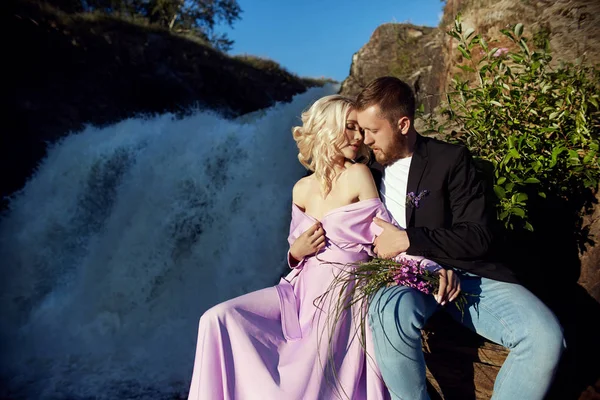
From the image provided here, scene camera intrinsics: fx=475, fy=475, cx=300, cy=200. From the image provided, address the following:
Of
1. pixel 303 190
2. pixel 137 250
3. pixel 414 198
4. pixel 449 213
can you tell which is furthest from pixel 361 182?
pixel 137 250

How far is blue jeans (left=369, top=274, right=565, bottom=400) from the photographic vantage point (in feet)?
7.32

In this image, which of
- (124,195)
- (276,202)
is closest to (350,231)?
(276,202)

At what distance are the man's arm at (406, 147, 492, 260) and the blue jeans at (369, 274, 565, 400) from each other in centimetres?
26

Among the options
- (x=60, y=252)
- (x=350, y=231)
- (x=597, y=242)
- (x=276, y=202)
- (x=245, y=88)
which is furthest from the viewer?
(x=245, y=88)

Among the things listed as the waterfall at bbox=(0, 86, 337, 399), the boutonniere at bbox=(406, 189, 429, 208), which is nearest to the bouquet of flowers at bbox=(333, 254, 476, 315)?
the boutonniere at bbox=(406, 189, 429, 208)

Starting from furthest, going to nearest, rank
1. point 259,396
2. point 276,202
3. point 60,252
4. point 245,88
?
point 245,88 → point 60,252 → point 276,202 → point 259,396

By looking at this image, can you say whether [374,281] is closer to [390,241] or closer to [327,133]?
[390,241]

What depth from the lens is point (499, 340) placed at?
245 cm

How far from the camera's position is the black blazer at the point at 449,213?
2580 mm

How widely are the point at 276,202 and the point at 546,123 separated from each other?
4.07 m

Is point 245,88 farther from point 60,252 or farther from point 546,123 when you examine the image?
point 546,123

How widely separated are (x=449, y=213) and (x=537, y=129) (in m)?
1.13

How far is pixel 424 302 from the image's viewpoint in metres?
2.50

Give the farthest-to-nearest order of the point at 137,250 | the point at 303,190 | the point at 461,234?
the point at 137,250 < the point at 303,190 < the point at 461,234
